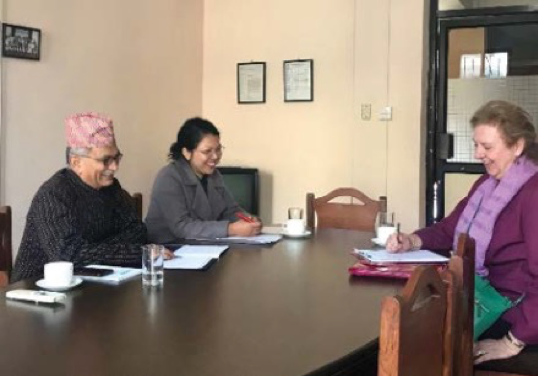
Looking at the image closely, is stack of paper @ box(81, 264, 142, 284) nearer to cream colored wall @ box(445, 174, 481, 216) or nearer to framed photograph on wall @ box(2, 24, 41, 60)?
framed photograph on wall @ box(2, 24, 41, 60)

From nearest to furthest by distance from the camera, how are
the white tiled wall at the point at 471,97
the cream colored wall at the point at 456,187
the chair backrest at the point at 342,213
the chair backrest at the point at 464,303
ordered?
the chair backrest at the point at 464,303 → the chair backrest at the point at 342,213 → the white tiled wall at the point at 471,97 → the cream colored wall at the point at 456,187

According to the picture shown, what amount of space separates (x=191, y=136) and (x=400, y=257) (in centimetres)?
122

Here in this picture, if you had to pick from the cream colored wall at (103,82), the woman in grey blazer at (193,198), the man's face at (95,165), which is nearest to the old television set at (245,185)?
the cream colored wall at (103,82)

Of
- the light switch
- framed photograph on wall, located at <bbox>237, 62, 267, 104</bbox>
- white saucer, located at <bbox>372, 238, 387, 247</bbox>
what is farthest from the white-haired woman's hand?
framed photograph on wall, located at <bbox>237, 62, 267, 104</bbox>

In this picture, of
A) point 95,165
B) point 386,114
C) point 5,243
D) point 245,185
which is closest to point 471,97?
point 386,114

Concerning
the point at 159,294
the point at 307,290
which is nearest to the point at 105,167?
the point at 159,294

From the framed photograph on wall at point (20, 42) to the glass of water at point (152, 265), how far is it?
6.39 feet

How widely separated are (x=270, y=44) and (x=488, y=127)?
276 centimetres

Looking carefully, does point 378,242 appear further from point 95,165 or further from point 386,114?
point 386,114

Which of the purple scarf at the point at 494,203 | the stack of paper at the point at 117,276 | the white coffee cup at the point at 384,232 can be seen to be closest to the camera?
the stack of paper at the point at 117,276

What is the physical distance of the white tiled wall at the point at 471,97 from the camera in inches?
160

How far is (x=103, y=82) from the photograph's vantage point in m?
3.92

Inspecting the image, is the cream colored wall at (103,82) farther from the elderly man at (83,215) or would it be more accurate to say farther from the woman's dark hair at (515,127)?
the woman's dark hair at (515,127)

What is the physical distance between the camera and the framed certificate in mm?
4555
